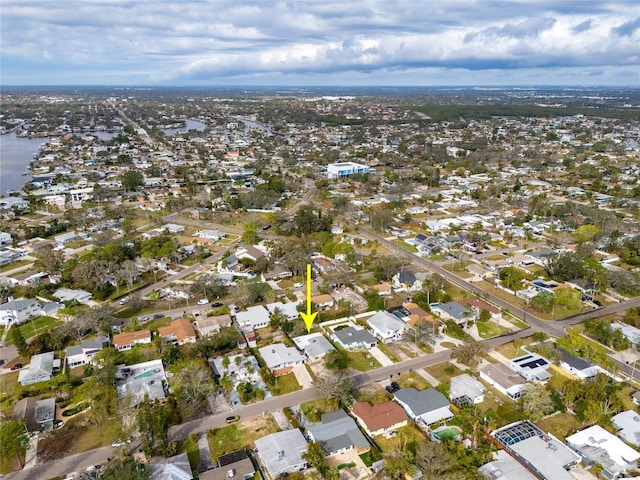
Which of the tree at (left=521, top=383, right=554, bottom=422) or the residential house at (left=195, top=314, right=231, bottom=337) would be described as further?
the residential house at (left=195, top=314, right=231, bottom=337)

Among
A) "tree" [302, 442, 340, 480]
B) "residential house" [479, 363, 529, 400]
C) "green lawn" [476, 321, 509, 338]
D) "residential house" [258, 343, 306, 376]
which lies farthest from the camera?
"green lawn" [476, 321, 509, 338]

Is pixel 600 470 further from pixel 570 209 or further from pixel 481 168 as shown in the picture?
pixel 481 168

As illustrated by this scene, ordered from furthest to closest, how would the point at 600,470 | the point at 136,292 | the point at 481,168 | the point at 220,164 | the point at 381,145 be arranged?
the point at 381,145 → the point at 220,164 → the point at 481,168 → the point at 136,292 → the point at 600,470

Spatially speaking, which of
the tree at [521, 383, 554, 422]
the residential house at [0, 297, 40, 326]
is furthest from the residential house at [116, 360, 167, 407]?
the tree at [521, 383, 554, 422]

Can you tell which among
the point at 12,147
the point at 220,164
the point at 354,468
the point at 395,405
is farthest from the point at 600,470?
the point at 12,147

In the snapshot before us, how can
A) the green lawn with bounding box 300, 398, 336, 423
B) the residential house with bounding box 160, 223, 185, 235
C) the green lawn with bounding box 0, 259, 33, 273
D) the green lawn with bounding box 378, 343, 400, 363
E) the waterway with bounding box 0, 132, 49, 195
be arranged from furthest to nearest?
the waterway with bounding box 0, 132, 49, 195, the residential house with bounding box 160, 223, 185, 235, the green lawn with bounding box 0, 259, 33, 273, the green lawn with bounding box 378, 343, 400, 363, the green lawn with bounding box 300, 398, 336, 423

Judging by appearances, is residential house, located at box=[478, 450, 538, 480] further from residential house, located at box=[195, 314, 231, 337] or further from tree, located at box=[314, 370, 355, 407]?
residential house, located at box=[195, 314, 231, 337]

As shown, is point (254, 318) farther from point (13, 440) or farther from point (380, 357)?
point (13, 440)
